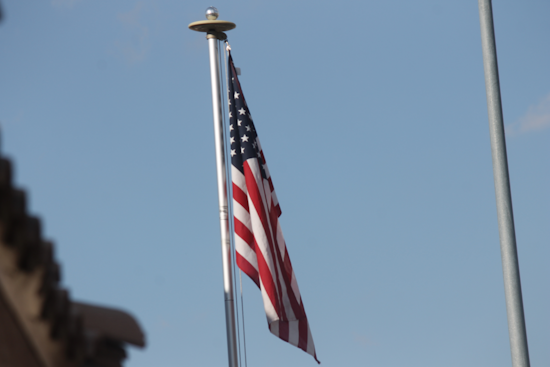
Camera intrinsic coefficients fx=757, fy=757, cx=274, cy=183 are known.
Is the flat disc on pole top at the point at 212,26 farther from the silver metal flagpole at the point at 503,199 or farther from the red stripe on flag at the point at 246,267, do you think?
the silver metal flagpole at the point at 503,199

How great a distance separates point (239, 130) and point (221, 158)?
0.43 meters

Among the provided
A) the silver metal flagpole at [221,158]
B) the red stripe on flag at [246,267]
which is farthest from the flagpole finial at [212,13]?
the red stripe on flag at [246,267]

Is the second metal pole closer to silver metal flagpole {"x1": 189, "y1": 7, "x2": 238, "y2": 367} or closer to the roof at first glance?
silver metal flagpole {"x1": 189, "y1": 7, "x2": 238, "y2": 367}

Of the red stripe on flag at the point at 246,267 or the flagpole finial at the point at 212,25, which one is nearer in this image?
the red stripe on flag at the point at 246,267

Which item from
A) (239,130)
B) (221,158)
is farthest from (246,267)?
(239,130)

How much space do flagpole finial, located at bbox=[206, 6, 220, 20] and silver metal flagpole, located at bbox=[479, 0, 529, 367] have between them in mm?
3475

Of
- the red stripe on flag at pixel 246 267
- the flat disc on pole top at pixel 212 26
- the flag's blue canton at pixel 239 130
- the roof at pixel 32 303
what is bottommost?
the red stripe on flag at pixel 246 267

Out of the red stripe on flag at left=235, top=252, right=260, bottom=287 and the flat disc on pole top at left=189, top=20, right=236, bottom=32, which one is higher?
the flat disc on pole top at left=189, top=20, right=236, bottom=32

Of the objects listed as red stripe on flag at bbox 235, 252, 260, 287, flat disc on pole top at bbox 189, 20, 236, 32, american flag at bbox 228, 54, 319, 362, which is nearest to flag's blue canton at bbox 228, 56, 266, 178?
american flag at bbox 228, 54, 319, 362

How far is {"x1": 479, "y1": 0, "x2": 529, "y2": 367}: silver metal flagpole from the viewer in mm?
6766

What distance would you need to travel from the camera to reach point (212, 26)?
32.2 ft

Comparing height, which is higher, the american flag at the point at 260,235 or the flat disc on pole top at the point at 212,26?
the flat disc on pole top at the point at 212,26

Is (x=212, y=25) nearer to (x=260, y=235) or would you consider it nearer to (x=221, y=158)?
(x=221, y=158)

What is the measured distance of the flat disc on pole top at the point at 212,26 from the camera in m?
9.77
